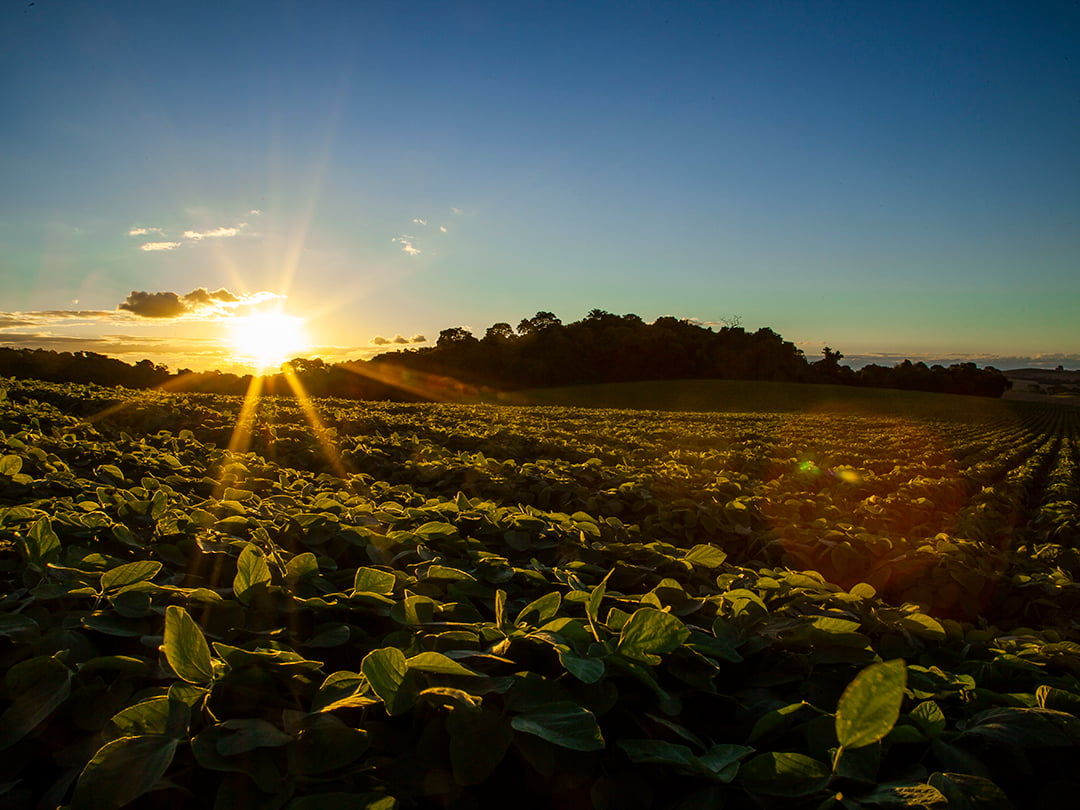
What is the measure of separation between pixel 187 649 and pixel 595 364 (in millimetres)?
67646

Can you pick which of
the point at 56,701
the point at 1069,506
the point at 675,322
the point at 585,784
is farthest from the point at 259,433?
the point at 675,322

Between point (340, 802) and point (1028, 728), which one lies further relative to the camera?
point (1028, 728)

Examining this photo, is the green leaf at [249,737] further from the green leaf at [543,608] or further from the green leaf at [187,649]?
the green leaf at [543,608]

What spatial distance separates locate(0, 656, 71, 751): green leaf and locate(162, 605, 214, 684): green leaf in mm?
247

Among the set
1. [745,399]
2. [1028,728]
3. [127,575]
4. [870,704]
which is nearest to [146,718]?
[127,575]

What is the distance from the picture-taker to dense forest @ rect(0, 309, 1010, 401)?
48469 millimetres

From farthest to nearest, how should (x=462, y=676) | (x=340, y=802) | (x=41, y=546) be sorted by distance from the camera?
1. (x=41, y=546)
2. (x=462, y=676)
3. (x=340, y=802)

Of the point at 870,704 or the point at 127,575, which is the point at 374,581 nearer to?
the point at 127,575

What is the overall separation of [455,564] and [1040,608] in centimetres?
369

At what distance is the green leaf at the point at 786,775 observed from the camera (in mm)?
1006

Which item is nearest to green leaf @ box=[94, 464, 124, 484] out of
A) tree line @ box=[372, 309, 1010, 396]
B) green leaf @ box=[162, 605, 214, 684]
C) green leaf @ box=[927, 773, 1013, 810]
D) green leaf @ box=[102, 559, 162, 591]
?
green leaf @ box=[102, 559, 162, 591]

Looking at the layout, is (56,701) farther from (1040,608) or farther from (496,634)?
(1040,608)

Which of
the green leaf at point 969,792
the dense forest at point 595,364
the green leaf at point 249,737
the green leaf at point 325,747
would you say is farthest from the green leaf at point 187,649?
the dense forest at point 595,364

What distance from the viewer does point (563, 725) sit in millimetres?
1019
